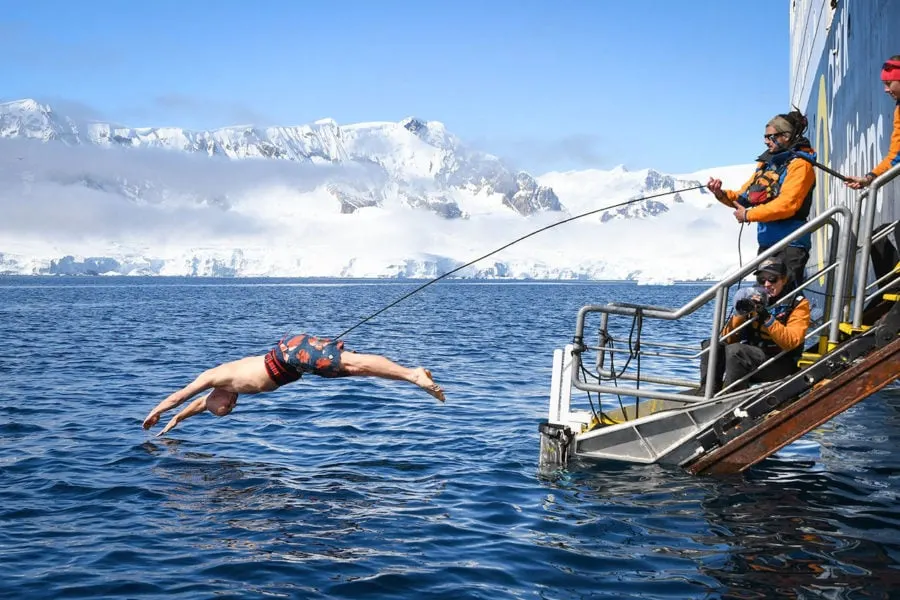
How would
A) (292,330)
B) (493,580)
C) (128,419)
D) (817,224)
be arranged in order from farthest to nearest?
(292,330)
(128,419)
(817,224)
(493,580)

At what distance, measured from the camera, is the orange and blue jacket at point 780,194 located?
29.7ft

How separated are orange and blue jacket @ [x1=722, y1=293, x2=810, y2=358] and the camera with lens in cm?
13

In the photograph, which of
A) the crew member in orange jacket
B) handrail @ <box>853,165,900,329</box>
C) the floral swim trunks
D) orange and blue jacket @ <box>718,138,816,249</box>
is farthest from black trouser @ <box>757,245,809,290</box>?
the floral swim trunks

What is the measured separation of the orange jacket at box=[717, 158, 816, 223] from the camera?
9.01 metres

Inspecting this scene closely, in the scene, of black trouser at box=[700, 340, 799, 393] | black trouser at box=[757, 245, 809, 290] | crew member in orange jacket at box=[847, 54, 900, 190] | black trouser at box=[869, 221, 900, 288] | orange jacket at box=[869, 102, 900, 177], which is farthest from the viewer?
black trouser at box=[869, 221, 900, 288]

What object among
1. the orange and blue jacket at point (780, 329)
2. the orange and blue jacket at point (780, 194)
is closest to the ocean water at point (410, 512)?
the orange and blue jacket at point (780, 329)

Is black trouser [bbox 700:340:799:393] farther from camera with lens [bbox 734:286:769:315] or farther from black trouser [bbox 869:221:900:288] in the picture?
black trouser [bbox 869:221:900:288]

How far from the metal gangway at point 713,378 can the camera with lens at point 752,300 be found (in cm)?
16

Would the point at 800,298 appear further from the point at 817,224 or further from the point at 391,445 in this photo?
the point at 391,445

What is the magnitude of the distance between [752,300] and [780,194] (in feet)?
3.73

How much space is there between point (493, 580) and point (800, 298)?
4405mm

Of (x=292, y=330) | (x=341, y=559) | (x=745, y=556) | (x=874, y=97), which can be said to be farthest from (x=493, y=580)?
(x=292, y=330)

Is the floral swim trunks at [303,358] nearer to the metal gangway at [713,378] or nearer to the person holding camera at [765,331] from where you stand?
the metal gangway at [713,378]

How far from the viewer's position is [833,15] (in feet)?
57.3
